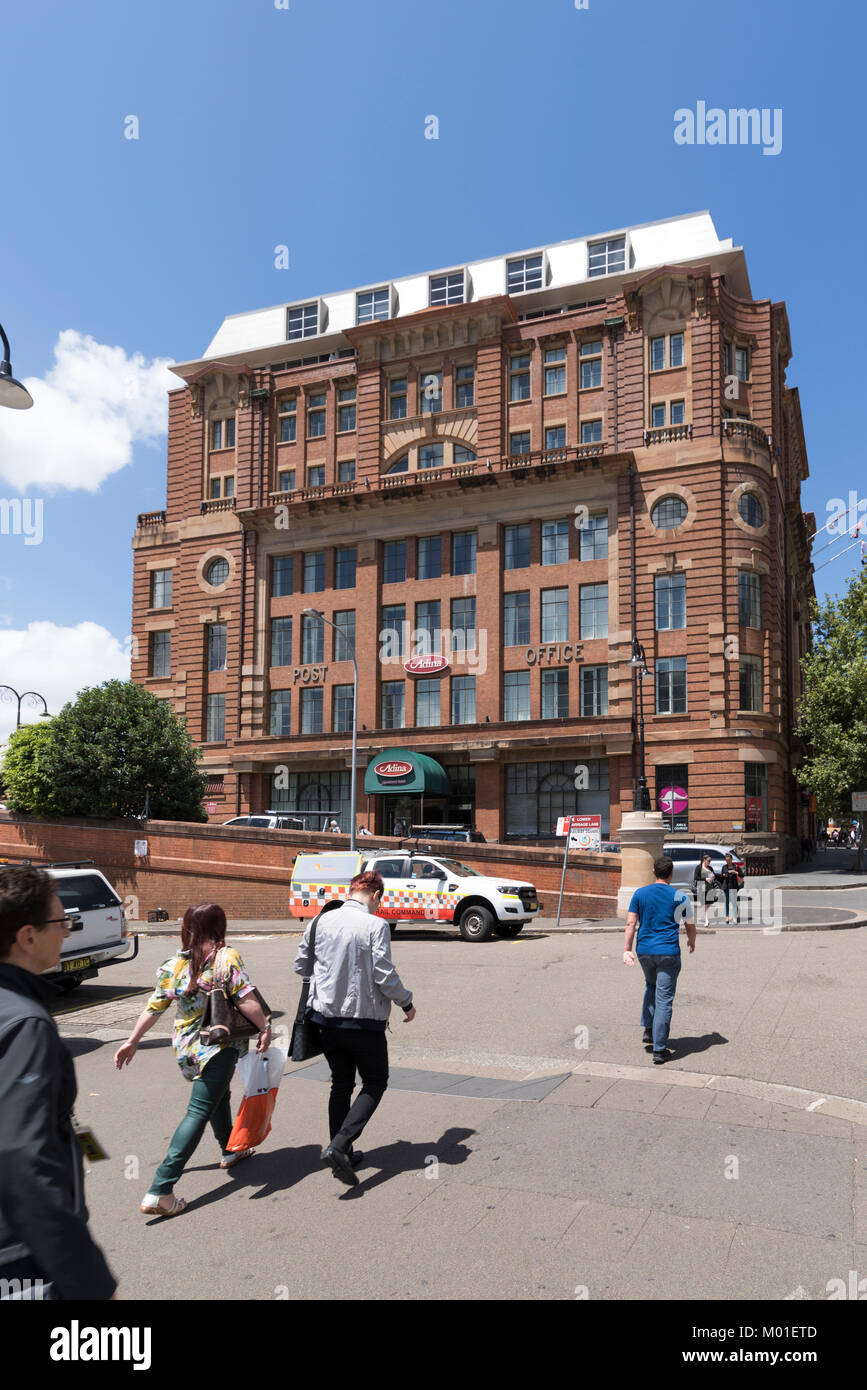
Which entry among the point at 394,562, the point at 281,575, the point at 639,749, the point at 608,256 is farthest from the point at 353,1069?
the point at 608,256

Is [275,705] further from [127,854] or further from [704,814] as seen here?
[704,814]

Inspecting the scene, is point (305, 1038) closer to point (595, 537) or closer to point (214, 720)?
point (595, 537)

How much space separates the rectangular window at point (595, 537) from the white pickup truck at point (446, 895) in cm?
2299

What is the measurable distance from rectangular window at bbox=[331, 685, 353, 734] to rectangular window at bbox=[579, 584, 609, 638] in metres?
11.6

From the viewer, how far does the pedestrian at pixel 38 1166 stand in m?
2.42

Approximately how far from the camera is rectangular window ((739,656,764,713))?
38438 millimetres

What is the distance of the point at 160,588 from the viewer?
5112 cm

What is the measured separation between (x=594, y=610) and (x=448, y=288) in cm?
1973

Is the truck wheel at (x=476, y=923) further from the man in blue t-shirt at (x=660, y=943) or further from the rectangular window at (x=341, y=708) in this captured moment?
the rectangular window at (x=341, y=708)

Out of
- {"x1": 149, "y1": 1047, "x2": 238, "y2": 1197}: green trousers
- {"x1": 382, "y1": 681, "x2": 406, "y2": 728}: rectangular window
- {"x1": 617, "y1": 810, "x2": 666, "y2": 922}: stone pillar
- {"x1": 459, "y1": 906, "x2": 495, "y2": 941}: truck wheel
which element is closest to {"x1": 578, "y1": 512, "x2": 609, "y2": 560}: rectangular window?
{"x1": 382, "y1": 681, "x2": 406, "y2": 728}: rectangular window

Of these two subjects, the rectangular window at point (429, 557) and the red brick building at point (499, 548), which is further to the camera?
the rectangular window at point (429, 557)

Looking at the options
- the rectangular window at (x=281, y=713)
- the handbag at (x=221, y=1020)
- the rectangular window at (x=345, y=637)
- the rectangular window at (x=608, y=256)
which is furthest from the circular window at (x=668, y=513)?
the handbag at (x=221, y=1020)

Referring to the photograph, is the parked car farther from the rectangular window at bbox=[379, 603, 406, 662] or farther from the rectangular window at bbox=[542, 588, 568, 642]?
the rectangular window at bbox=[379, 603, 406, 662]
